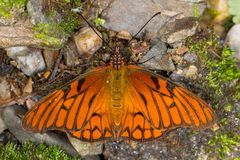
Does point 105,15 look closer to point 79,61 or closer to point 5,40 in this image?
point 79,61

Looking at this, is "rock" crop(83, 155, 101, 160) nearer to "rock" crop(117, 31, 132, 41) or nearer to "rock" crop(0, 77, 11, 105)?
"rock" crop(0, 77, 11, 105)

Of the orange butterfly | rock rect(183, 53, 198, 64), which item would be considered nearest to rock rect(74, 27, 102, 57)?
the orange butterfly

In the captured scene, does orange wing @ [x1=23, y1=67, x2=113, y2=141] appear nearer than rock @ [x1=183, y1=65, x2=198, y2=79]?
Yes

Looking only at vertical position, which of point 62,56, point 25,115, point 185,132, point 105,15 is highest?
point 105,15

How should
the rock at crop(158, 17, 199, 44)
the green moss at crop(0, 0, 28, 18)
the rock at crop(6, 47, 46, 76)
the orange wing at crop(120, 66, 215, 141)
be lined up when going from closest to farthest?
the orange wing at crop(120, 66, 215, 141) < the green moss at crop(0, 0, 28, 18) < the rock at crop(158, 17, 199, 44) < the rock at crop(6, 47, 46, 76)

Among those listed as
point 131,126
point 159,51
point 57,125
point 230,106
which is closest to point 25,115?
point 57,125

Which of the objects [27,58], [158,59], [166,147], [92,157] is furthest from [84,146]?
[158,59]
